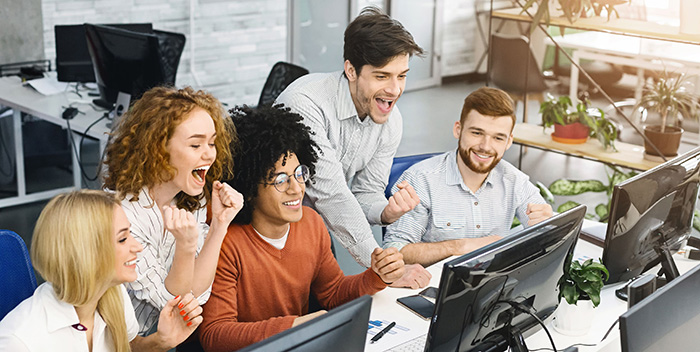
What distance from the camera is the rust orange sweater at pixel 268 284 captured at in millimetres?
1956

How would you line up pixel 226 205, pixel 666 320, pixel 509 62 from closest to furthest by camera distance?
pixel 666 320
pixel 226 205
pixel 509 62

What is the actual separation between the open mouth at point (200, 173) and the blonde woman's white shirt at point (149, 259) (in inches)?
4.8

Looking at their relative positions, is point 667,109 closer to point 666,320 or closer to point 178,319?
point 666,320

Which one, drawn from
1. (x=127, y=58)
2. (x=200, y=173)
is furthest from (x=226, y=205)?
(x=127, y=58)

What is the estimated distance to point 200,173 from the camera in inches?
80.5

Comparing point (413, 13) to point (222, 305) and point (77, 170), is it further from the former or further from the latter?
point (222, 305)

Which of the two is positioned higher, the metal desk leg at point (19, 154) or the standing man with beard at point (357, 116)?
the standing man with beard at point (357, 116)

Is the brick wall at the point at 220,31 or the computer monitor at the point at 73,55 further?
the brick wall at the point at 220,31

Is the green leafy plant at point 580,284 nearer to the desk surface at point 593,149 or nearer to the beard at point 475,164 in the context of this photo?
the beard at point 475,164

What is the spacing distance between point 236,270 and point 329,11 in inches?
170

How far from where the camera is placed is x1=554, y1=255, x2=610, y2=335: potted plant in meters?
2.01

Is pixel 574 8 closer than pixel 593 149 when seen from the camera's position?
Yes

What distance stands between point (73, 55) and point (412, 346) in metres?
3.30

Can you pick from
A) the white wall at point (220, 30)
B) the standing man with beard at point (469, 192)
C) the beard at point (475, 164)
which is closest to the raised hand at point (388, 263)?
the standing man with beard at point (469, 192)
